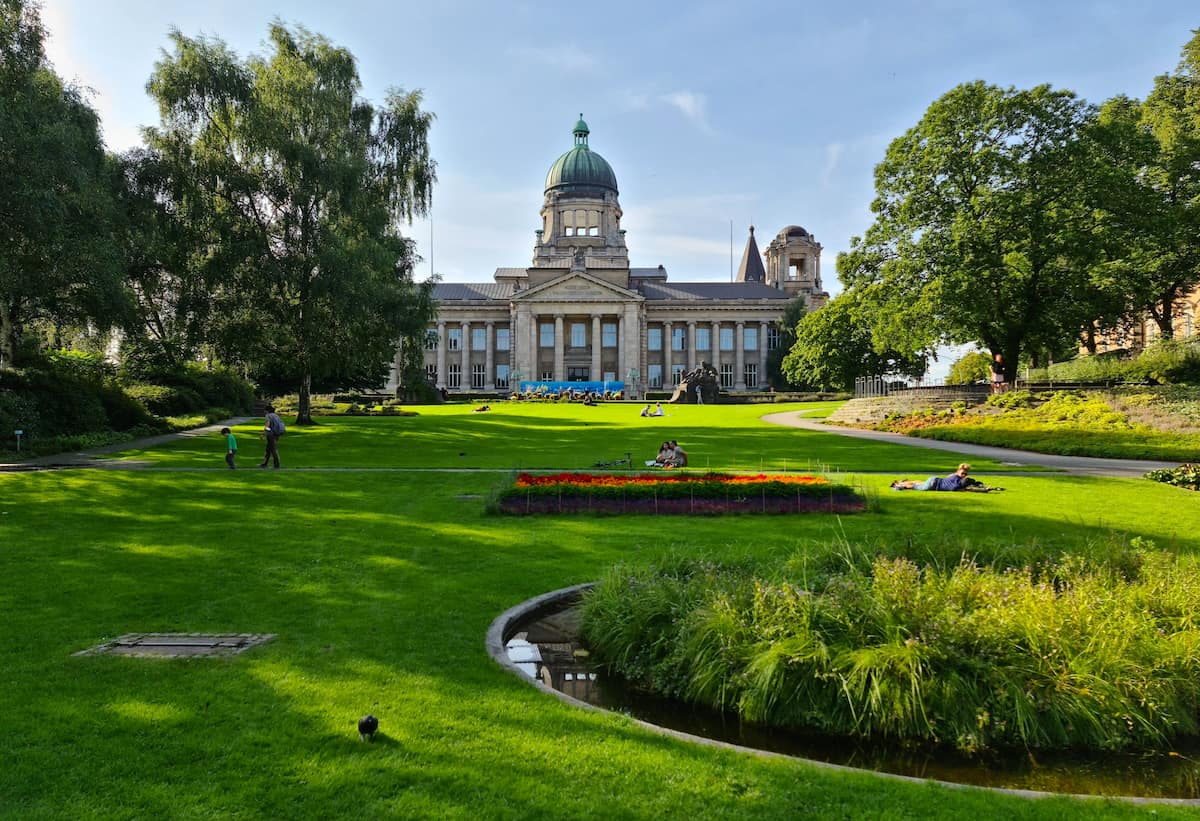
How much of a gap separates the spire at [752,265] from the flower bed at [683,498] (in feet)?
328

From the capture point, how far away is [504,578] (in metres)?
8.78

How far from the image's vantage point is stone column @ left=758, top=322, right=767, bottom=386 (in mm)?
95188

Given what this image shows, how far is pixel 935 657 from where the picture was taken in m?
5.46

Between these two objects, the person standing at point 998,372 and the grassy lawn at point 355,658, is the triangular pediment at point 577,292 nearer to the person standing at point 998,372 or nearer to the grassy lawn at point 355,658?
the person standing at point 998,372

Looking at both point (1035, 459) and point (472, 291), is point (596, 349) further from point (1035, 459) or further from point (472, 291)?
point (1035, 459)

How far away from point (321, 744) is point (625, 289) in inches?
A: 3455

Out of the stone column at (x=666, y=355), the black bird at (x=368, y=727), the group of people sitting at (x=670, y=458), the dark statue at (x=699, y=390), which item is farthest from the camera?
the stone column at (x=666, y=355)

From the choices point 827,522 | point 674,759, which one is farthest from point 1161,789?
point 827,522

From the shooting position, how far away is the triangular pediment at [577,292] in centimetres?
8931

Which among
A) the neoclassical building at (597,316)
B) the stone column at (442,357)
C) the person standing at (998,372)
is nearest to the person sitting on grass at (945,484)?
the person standing at (998,372)

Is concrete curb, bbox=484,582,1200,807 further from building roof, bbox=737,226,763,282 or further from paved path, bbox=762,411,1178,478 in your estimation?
building roof, bbox=737,226,763,282

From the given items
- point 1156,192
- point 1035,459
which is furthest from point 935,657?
point 1156,192

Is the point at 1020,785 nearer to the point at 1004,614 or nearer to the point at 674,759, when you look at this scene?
the point at 1004,614

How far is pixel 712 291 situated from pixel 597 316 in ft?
57.5
